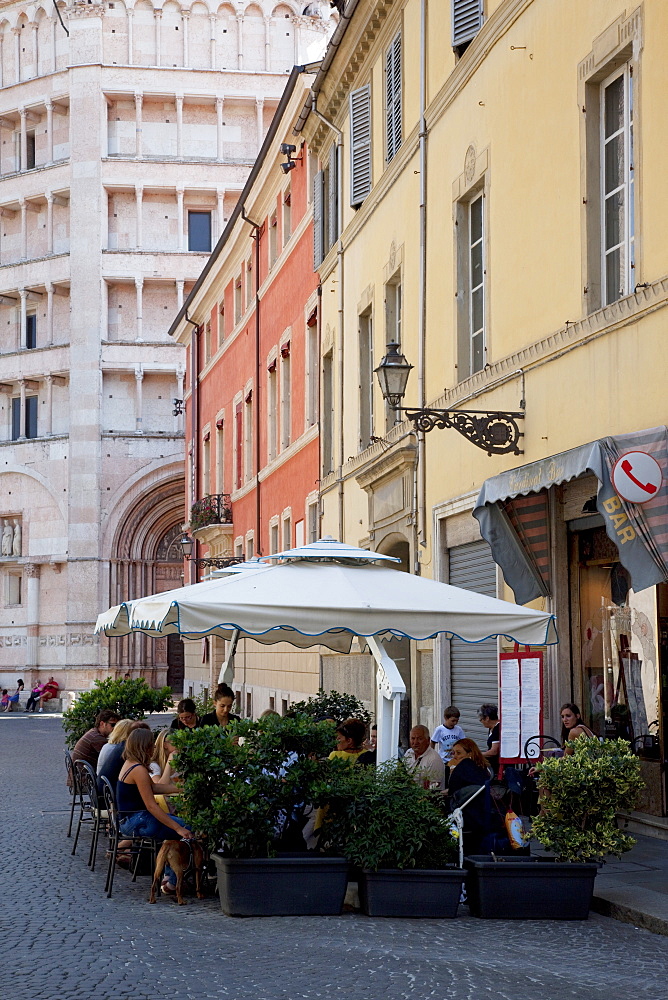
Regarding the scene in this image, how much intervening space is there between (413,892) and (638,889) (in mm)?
1605

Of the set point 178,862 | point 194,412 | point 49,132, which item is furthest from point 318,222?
point 49,132

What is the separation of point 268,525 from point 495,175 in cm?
1712

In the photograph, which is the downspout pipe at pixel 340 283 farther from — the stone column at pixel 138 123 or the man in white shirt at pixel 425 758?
the stone column at pixel 138 123

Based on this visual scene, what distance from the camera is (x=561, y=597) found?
43.9ft

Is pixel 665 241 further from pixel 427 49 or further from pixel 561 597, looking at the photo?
pixel 427 49

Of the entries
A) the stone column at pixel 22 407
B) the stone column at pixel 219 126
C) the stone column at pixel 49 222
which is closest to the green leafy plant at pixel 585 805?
the stone column at pixel 219 126

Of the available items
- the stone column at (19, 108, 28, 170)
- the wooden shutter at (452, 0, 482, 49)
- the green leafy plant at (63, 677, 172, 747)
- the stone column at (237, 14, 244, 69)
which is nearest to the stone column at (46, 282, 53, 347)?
the stone column at (19, 108, 28, 170)

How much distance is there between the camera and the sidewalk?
336 inches

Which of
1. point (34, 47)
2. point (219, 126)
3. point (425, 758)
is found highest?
point (34, 47)

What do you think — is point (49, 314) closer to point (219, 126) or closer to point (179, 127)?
point (179, 127)

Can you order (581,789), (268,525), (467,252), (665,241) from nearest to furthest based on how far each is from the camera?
(581,789) < (665,241) < (467,252) < (268,525)

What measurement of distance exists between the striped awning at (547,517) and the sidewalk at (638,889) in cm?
202

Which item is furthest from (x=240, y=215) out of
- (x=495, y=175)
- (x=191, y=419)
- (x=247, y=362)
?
(x=495, y=175)

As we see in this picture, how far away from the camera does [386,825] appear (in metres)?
8.95
